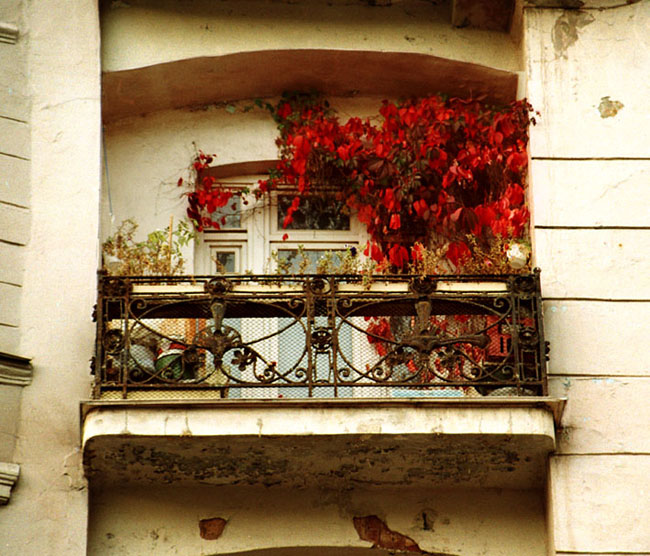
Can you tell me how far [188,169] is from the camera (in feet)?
32.5

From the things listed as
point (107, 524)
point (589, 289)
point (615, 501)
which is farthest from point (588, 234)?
point (107, 524)

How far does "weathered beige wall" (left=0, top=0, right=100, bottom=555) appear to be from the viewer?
27.2ft

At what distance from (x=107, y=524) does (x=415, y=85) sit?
3.94 meters

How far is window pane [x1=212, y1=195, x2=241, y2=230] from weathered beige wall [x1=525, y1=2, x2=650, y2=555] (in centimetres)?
226

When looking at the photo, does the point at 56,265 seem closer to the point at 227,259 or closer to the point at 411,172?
the point at 227,259

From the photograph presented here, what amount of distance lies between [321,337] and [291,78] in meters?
2.51

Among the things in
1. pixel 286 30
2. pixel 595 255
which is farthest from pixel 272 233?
pixel 595 255

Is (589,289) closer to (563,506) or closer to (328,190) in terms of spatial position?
(563,506)

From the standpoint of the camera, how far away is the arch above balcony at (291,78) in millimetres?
9711

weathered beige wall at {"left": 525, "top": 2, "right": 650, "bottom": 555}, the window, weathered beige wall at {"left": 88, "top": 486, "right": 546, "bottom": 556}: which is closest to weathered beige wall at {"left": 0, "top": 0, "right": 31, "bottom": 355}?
weathered beige wall at {"left": 88, "top": 486, "right": 546, "bottom": 556}

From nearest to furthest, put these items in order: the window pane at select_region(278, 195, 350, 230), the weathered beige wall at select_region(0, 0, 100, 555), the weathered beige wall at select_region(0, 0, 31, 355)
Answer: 1. the weathered beige wall at select_region(0, 0, 100, 555)
2. the weathered beige wall at select_region(0, 0, 31, 355)
3. the window pane at select_region(278, 195, 350, 230)

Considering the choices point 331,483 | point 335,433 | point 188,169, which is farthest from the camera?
point 188,169

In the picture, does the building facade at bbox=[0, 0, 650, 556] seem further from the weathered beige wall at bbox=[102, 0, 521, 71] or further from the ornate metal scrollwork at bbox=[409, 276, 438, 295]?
the ornate metal scrollwork at bbox=[409, 276, 438, 295]

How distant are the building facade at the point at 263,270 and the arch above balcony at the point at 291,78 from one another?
2 centimetres
